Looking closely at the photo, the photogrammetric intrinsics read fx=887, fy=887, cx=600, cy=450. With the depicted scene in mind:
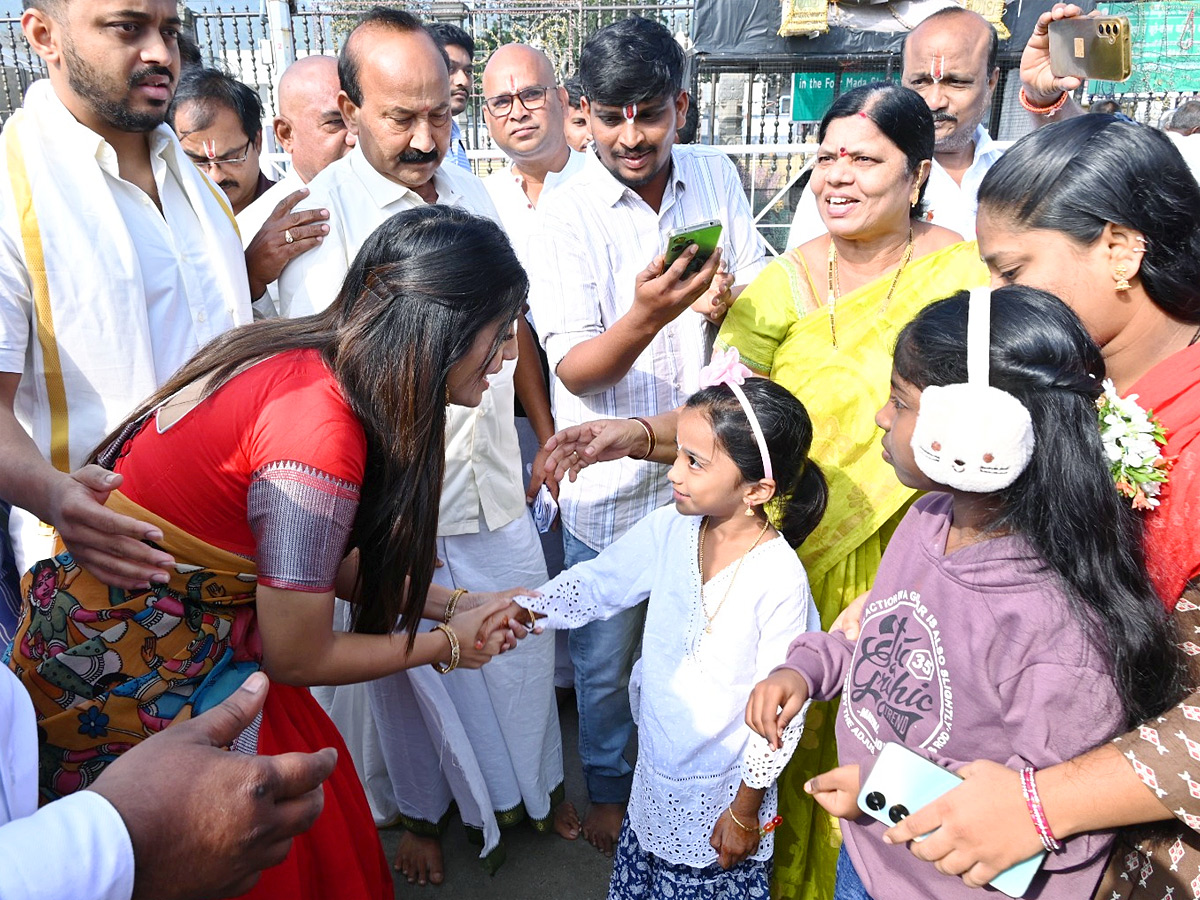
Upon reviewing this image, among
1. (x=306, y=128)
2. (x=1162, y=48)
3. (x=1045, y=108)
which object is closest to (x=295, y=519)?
(x=306, y=128)

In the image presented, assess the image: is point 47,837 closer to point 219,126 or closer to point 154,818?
point 154,818

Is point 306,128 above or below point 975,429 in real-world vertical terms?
above

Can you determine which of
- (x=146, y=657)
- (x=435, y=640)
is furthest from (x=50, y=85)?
(x=435, y=640)

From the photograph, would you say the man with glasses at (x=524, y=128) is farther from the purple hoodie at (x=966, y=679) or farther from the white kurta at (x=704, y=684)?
the purple hoodie at (x=966, y=679)

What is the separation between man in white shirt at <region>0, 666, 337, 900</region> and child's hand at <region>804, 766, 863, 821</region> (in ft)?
2.70

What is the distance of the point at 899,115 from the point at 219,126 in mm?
2960

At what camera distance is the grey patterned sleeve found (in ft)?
5.06

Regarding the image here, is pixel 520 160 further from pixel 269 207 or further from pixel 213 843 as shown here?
pixel 213 843

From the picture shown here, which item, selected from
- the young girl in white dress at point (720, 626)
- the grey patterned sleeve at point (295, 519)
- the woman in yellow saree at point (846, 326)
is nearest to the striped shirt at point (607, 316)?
the woman in yellow saree at point (846, 326)

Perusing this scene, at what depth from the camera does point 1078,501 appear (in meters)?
1.30

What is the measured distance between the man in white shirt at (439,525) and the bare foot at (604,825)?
148 millimetres

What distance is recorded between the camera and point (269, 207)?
3.56m

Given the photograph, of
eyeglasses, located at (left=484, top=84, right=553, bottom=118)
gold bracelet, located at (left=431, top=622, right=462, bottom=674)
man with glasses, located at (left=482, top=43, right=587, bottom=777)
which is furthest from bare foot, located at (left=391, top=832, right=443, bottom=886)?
eyeglasses, located at (left=484, top=84, right=553, bottom=118)

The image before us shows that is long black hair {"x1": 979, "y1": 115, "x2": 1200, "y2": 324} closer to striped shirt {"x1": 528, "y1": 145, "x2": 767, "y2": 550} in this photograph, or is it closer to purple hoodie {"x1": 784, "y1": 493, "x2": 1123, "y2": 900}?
purple hoodie {"x1": 784, "y1": 493, "x2": 1123, "y2": 900}
